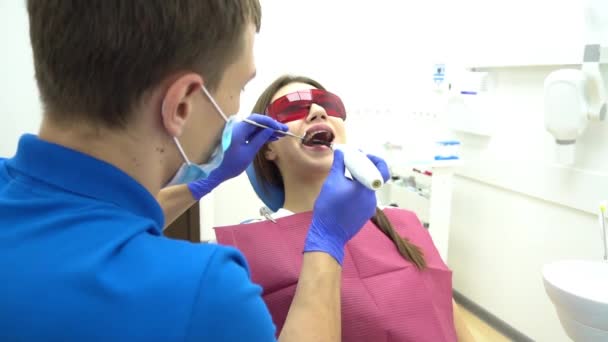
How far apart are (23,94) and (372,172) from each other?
1980 millimetres

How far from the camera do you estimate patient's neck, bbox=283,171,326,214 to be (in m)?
1.42

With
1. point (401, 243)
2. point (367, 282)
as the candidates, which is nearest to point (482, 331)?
point (401, 243)

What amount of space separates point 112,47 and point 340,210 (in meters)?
0.62

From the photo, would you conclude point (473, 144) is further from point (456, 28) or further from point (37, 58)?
point (37, 58)

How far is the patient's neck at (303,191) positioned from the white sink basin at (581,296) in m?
0.94

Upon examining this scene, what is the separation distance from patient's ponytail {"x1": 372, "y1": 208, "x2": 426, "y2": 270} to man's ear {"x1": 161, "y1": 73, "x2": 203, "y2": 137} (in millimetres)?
856

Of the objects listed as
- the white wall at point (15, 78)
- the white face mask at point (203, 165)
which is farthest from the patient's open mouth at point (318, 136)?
the white wall at point (15, 78)

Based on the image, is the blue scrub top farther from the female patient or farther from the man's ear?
the female patient

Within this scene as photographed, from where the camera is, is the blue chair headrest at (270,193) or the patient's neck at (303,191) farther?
the blue chair headrest at (270,193)

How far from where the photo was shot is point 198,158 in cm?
72

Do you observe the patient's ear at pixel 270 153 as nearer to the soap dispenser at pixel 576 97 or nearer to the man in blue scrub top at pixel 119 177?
the man in blue scrub top at pixel 119 177

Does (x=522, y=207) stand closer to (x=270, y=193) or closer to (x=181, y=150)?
(x=270, y=193)

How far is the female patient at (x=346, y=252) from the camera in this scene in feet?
3.73

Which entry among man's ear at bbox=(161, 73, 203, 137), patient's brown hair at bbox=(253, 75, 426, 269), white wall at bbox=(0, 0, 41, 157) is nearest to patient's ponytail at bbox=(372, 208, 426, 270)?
patient's brown hair at bbox=(253, 75, 426, 269)
